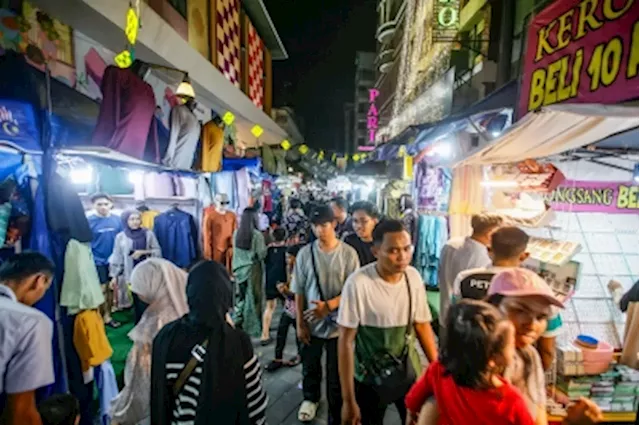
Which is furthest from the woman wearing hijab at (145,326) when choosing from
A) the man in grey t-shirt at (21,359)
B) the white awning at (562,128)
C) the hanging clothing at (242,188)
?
the hanging clothing at (242,188)

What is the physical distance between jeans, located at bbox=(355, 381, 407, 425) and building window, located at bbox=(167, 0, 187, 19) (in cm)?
706

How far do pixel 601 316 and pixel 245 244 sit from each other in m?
5.23

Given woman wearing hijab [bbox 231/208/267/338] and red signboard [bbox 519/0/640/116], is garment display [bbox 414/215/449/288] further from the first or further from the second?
woman wearing hijab [bbox 231/208/267/338]

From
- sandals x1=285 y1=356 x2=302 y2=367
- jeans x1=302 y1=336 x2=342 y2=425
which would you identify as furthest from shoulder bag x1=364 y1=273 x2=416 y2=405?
sandals x1=285 y1=356 x2=302 y2=367

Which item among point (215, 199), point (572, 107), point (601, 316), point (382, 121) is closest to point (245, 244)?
point (215, 199)

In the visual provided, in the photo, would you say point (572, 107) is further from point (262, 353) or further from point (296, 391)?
point (262, 353)

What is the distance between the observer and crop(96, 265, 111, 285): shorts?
6521 millimetres

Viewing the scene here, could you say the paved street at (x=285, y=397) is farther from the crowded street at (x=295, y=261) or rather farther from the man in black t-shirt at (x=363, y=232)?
the man in black t-shirt at (x=363, y=232)

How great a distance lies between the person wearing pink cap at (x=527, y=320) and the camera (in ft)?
6.51

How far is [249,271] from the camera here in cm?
601

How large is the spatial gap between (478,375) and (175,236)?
19.5 feet

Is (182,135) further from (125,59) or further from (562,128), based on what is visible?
(562,128)

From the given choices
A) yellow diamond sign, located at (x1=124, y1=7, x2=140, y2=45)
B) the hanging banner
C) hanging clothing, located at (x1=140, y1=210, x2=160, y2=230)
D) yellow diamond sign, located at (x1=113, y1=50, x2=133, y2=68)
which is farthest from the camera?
hanging clothing, located at (x1=140, y1=210, x2=160, y2=230)

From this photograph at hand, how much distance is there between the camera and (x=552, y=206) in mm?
4914
